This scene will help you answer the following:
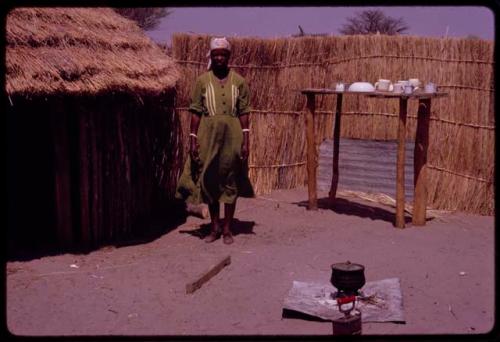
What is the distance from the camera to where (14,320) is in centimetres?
456

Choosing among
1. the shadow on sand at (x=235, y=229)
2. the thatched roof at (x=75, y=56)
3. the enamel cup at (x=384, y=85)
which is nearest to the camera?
the thatched roof at (x=75, y=56)

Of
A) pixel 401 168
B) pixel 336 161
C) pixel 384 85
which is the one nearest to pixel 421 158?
pixel 401 168

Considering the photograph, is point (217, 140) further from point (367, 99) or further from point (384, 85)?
point (367, 99)

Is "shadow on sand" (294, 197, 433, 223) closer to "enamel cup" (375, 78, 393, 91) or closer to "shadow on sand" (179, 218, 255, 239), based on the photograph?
"shadow on sand" (179, 218, 255, 239)

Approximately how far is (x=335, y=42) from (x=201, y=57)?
6.96ft

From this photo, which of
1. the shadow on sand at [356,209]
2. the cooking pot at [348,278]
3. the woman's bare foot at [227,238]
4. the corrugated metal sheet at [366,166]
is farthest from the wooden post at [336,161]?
the cooking pot at [348,278]

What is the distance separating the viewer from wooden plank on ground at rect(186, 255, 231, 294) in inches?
202

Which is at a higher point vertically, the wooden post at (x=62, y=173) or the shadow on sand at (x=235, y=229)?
the wooden post at (x=62, y=173)

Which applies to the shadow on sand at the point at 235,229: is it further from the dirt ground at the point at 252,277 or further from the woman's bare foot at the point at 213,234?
the woman's bare foot at the point at 213,234

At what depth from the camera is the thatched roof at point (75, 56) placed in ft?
18.3

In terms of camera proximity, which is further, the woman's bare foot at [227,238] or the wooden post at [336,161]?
the wooden post at [336,161]

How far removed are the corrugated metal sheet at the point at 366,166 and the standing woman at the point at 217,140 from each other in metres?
3.19

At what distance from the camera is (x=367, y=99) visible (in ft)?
29.8

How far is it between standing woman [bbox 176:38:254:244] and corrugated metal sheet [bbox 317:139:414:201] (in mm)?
3191
